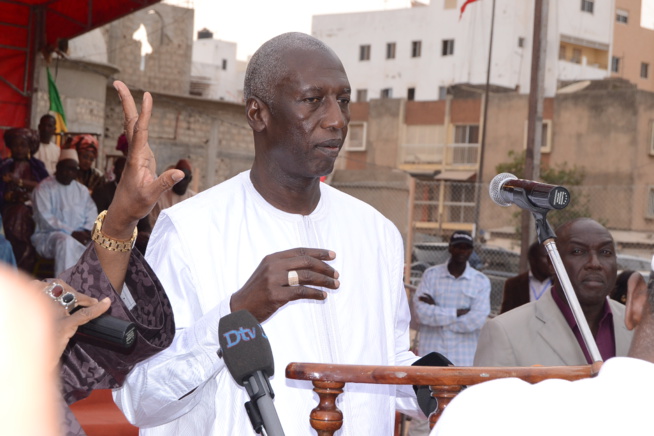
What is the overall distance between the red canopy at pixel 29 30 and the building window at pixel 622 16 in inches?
1563

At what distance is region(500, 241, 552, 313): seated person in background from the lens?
7438 millimetres

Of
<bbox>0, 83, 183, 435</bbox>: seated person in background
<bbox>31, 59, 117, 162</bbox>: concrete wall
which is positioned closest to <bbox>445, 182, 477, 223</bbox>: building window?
<bbox>31, 59, 117, 162</bbox>: concrete wall

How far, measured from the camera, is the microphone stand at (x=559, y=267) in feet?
9.11

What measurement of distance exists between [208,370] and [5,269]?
933 mm

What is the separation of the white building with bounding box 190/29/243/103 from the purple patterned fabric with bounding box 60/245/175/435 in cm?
4147

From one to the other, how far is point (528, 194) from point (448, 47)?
5039cm

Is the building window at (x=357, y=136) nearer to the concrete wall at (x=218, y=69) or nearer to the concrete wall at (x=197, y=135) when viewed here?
the concrete wall at (x=218, y=69)

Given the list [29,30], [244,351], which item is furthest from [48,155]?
[244,351]

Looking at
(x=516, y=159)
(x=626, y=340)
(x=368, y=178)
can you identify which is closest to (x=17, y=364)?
(x=626, y=340)

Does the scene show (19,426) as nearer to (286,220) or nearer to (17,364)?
(17,364)

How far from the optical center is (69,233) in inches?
385

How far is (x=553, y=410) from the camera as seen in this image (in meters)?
1.42

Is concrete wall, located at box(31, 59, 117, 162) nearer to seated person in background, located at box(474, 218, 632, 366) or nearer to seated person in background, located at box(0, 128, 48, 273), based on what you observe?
seated person in background, located at box(0, 128, 48, 273)

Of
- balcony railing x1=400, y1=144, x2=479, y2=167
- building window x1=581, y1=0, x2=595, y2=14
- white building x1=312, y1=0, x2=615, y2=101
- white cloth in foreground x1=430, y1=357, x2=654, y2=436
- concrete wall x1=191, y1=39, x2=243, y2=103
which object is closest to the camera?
white cloth in foreground x1=430, y1=357, x2=654, y2=436
